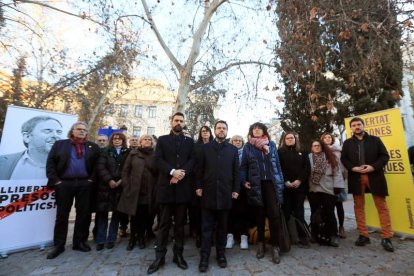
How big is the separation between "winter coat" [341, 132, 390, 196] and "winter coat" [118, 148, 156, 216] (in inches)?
146

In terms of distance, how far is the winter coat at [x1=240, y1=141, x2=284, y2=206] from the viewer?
3.92 meters

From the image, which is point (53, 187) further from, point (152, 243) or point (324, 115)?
point (324, 115)

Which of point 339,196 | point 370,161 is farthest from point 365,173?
point 339,196

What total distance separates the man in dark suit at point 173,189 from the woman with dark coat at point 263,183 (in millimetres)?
1006

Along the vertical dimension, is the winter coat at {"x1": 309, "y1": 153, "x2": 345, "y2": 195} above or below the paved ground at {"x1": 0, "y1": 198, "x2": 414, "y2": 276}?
above

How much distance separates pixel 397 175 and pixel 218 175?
3821 mm

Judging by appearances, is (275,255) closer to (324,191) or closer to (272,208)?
(272,208)

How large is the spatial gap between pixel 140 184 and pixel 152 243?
4.13ft

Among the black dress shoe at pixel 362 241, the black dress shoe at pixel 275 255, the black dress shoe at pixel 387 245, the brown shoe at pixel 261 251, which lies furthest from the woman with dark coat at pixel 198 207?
the black dress shoe at pixel 387 245

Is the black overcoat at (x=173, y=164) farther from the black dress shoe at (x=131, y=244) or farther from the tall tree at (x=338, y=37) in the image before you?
→ the tall tree at (x=338, y=37)

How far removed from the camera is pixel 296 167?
15.0 feet

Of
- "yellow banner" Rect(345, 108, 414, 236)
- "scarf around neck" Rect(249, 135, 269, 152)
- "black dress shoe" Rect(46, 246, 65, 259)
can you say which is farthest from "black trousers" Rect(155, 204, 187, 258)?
"yellow banner" Rect(345, 108, 414, 236)

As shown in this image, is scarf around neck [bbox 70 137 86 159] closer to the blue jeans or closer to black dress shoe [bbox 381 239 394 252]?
the blue jeans

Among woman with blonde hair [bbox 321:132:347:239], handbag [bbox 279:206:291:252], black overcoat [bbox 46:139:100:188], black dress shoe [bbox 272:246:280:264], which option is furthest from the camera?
woman with blonde hair [bbox 321:132:347:239]
